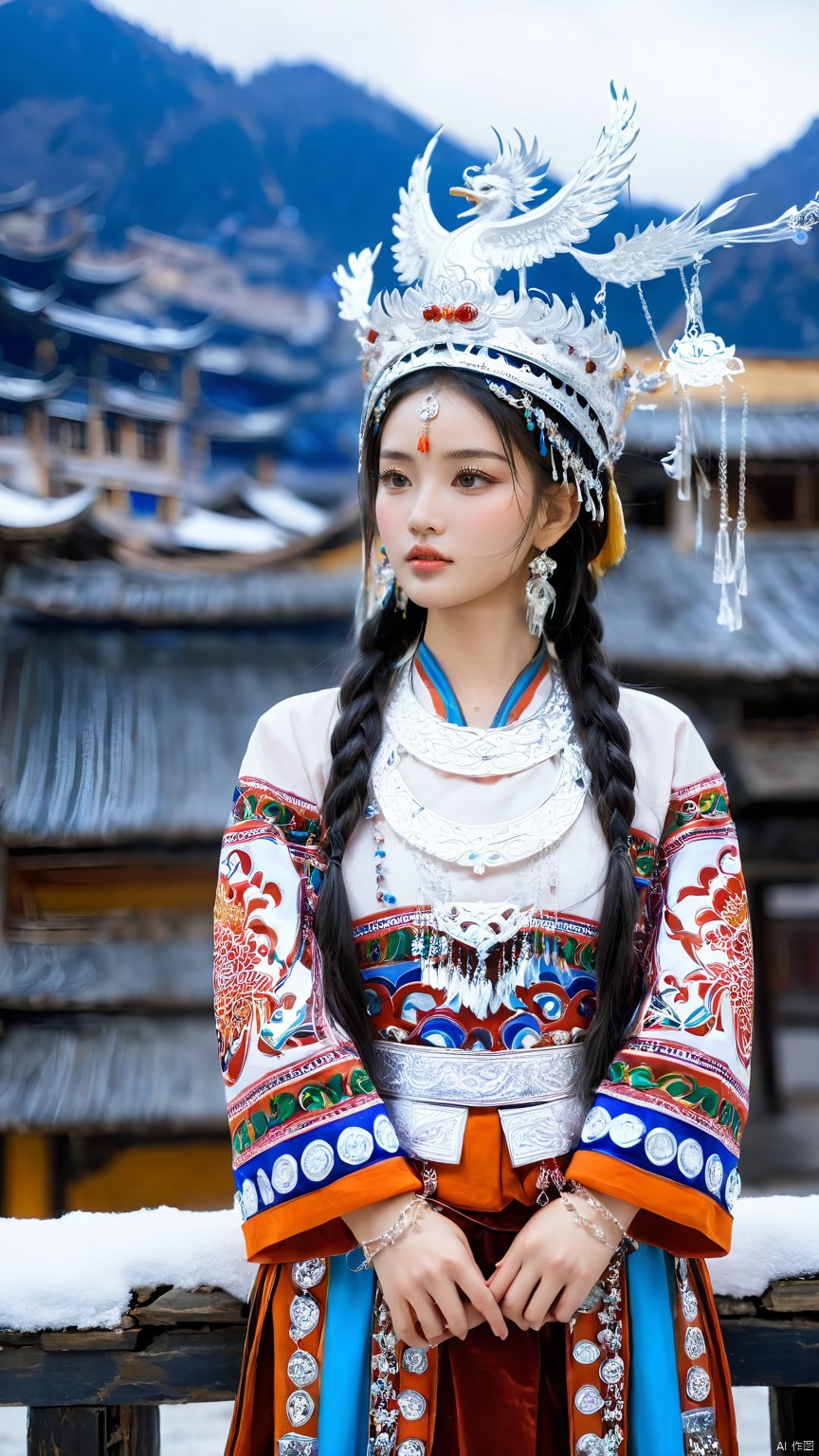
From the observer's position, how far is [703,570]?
31.7ft

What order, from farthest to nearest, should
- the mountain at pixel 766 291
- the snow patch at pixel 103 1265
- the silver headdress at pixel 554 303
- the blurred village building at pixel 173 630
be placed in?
the mountain at pixel 766 291, the blurred village building at pixel 173 630, the snow patch at pixel 103 1265, the silver headdress at pixel 554 303

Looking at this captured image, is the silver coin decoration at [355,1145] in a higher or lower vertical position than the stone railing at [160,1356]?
higher

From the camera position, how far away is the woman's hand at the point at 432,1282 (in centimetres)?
147

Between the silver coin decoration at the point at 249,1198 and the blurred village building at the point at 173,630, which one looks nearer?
the silver coin decoration at the point at 249,1198

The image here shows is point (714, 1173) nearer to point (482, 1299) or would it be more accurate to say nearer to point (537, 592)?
point (482, 1299)

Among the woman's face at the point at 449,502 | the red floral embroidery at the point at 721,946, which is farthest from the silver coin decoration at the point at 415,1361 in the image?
the woman's face at the point at 449,502

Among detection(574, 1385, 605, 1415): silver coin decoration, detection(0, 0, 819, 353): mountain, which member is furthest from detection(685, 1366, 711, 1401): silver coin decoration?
detection(0, 0, 819, 353): mountain

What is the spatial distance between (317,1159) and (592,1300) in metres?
0.38

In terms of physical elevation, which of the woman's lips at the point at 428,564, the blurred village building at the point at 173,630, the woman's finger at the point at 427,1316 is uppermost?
the blurred village building at the point at 173,630

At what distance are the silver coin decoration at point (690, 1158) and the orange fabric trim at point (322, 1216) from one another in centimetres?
29

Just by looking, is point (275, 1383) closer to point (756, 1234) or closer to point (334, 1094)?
point (334, 1094)

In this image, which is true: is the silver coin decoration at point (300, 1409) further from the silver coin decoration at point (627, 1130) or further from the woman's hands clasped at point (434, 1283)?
the silver coin decoration at point (627, 1130)

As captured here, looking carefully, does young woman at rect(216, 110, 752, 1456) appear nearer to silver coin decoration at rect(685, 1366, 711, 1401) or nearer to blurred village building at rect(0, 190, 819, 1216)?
silver coin decoration at rect(685, 1366, 711, 1401)

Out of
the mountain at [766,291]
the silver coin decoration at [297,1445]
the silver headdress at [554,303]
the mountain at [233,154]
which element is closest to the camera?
the silver coin decoration at [297,1445]
